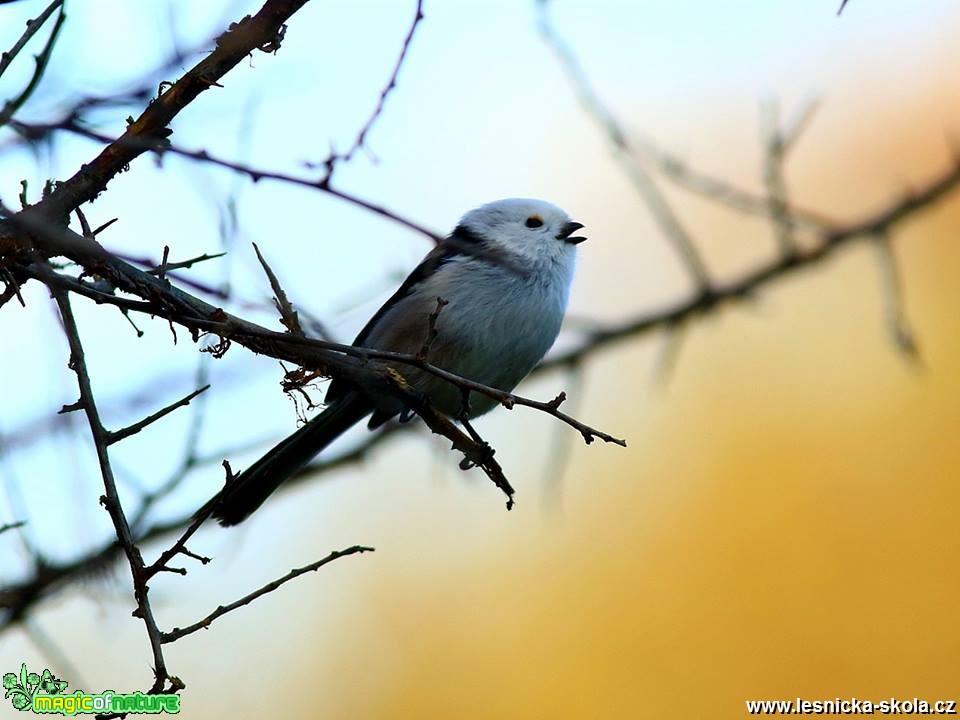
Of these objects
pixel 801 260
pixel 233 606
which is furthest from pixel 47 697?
pixel 801 260

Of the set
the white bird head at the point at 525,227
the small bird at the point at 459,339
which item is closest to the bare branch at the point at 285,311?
the small bird at the point at 459,339

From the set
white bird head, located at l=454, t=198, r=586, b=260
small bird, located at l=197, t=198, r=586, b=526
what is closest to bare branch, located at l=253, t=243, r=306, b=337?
small bird, located at l=197, t=198, r=586, b=526

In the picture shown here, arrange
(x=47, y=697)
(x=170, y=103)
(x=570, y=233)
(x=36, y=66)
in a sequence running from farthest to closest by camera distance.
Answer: (x=570, y=233) < (x=47, y=697) < (x=170, y=103) < (x=36, y=66)

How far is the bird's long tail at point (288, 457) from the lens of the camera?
451 centimetres

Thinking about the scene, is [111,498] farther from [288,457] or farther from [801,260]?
[801,260]

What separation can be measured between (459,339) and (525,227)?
3.43 ft

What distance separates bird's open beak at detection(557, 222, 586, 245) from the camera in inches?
206

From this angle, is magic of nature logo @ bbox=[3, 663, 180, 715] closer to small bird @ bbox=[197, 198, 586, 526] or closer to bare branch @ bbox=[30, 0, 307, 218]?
small bird @ bbox=[197, 198, 586, 526]

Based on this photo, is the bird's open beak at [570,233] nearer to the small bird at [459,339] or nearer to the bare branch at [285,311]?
the small bird at [459,339]

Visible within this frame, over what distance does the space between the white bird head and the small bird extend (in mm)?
20

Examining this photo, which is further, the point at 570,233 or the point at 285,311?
the point at 570,233

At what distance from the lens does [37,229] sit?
1711 millimetres

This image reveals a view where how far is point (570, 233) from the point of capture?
529cm

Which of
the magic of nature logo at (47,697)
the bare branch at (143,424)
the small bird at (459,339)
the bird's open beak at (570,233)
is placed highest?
the bird's open beak at (570,233)
